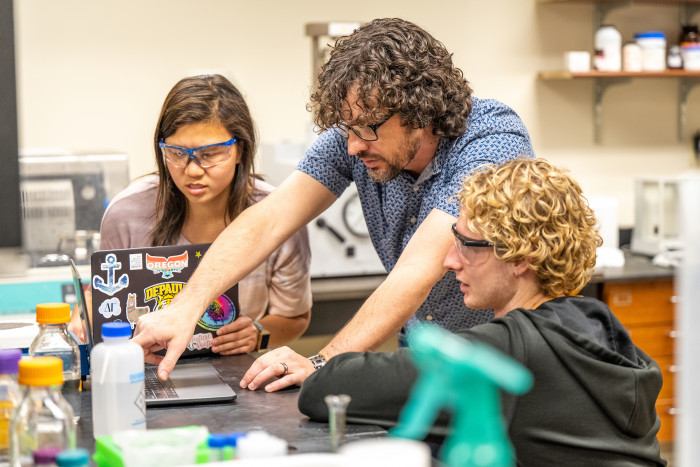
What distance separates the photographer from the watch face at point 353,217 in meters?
3.45

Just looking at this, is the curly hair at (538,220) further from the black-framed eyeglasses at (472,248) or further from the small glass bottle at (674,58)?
the small glass bottle at (674,58)

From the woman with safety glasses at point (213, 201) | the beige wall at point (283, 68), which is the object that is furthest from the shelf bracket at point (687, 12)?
the woman with safety glasses at point (213, 201)

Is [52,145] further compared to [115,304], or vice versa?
[52,145]

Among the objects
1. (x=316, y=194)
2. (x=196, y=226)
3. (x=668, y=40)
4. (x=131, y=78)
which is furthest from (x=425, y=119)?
(x=668, y=40)

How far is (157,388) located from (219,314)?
1.20 feet

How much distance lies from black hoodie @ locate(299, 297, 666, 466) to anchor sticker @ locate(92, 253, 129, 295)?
59 centimetres

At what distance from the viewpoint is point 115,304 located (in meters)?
1.86

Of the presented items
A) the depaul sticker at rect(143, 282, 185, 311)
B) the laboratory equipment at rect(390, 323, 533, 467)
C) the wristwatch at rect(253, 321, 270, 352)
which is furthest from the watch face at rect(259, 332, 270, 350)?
the laboratory equipment at rect(390, 323, 533, 467)

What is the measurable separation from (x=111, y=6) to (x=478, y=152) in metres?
2.46

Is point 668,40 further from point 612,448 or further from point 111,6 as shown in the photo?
point 612,448

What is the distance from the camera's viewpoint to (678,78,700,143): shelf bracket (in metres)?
4.65

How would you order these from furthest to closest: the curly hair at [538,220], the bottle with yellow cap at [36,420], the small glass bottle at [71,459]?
1. the curly hair at [538,220]
2. the bottle with yellow cap at [36,420]
3. the small glass bottle at [71,459]

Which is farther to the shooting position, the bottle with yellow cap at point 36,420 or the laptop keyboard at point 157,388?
the laptop keyboard at point 157,388

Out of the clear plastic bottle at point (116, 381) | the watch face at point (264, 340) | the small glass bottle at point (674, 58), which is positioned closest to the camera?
the clear plastic bottle at point (116, 381)
